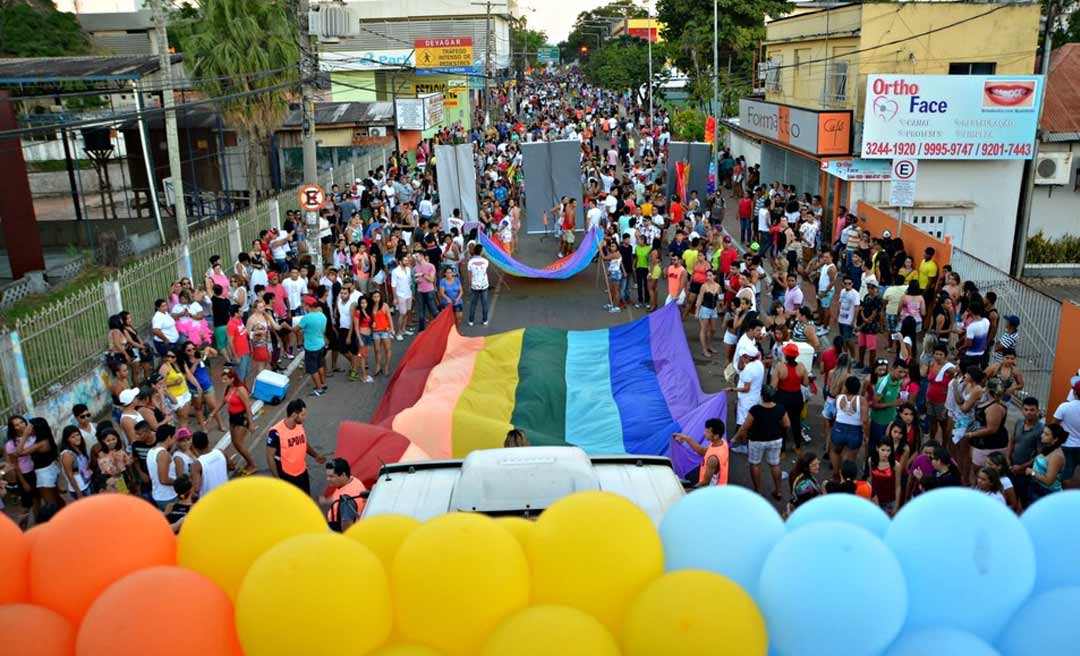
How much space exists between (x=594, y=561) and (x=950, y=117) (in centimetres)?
1886

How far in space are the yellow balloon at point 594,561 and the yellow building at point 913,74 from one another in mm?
18289

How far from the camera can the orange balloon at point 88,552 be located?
4.12 meters

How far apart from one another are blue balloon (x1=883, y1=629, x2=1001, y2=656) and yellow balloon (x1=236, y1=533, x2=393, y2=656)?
2.04 metres

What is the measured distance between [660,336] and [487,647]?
9192mm

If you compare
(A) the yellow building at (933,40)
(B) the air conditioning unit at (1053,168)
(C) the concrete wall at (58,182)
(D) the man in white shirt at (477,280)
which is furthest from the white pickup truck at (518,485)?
(C) the concrete wall at (58,182)

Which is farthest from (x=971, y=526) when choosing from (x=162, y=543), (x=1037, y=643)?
(x=162, y=543)

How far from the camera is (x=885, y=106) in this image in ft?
65.6

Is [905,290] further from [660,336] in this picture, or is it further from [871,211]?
[871,211]

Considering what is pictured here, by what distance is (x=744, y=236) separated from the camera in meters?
23.6

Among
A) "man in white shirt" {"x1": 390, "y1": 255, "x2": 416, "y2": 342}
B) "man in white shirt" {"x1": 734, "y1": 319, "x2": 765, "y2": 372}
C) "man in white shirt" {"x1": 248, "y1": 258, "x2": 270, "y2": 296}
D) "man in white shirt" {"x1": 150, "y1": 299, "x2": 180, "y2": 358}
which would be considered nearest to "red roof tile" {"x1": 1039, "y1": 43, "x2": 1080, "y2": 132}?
"man in white shirt" {"x1": 734, "y1": 319, "x2": 765, "y2": 372}

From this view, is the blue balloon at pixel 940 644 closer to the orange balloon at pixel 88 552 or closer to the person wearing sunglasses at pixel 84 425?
Result: the orange balloon at pixel 88 552

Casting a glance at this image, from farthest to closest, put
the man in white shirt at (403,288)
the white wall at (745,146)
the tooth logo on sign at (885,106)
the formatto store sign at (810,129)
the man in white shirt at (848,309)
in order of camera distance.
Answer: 1. the white wall at (745,146)
2. the formatto store sign at (810,129)
3. the tooth logo on sign at (885,106)
4. the man in white shirt at (403,288)
5. the man in white shirt at (848,309)

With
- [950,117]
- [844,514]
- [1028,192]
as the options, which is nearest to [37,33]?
[950,117]

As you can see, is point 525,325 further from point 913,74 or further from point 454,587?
point 454,587
